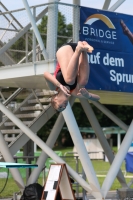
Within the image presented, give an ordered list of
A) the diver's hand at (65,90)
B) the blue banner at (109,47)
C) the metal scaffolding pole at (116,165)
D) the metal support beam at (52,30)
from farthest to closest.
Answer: the metal scaffolding pole at (116,165) → the blue banner at (109,47) → the metal support beam at (52,30) → the diver's hand at (65,90)

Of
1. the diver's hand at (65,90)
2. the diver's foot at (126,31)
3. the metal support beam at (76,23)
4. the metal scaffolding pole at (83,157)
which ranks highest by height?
the diver's foot at (126,31)

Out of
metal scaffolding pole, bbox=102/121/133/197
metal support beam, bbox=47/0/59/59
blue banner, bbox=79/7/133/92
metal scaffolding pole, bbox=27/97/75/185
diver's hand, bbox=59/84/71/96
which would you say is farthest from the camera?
metal scaffolding pole, bbox=27/97/75/185

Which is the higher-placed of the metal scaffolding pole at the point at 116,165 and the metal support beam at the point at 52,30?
the metal support beam at the point at 52,30

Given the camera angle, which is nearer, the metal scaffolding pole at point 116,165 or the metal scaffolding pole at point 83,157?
the metal scaffolding pole at point 83,157

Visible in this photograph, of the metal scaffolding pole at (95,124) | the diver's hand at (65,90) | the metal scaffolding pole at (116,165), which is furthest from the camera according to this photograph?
the metal scaffolding pole at (95,124)

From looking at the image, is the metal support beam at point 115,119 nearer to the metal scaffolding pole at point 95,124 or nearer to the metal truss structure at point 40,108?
the metal truss structure at point 40,108

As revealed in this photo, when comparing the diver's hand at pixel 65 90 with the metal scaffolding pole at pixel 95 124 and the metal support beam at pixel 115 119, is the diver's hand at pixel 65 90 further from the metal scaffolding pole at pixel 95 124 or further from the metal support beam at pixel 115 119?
the metal support beam at pixel 115 119

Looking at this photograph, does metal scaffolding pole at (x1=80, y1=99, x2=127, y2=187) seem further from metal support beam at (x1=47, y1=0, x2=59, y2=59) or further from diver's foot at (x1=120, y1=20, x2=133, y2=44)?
metal support beam at (x1=47, y1=0, x2=59, y2=59)

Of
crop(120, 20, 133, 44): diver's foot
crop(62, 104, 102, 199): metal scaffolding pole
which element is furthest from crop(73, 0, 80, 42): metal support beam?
crop(62, 104, 102, 199): metal scaffolding pole

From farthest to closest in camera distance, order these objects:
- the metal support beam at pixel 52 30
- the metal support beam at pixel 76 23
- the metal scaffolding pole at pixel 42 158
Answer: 1. the metal scaffolding pole at pixel 42 158
2. the metal support beam at pixel 76 23
3. the metal support beam at pixel 52 30

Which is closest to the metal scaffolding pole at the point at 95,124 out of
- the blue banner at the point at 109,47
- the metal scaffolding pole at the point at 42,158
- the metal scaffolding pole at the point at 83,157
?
the metal scaffolding pole at the point at 42,158

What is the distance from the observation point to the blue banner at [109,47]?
47.6ft

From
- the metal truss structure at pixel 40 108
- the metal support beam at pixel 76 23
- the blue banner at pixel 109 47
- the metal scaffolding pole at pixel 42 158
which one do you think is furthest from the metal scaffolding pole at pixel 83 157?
the metal scaffolding pole at pixel 42 158

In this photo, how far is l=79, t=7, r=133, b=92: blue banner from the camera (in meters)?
14.5
